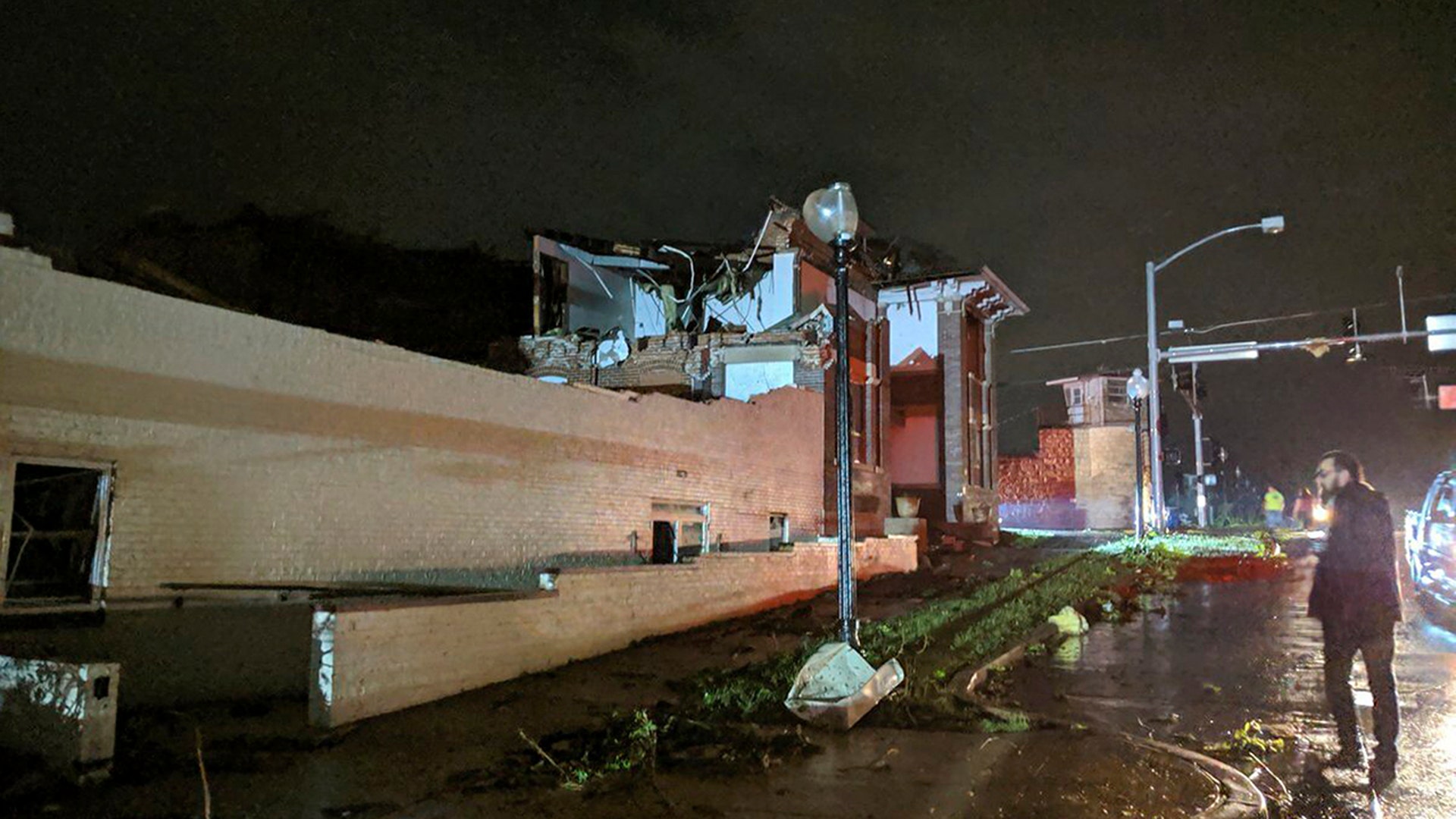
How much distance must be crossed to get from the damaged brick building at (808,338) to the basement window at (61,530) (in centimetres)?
1063

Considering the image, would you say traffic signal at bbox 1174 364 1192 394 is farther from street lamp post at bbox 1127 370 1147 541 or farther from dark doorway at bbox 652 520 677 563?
dark doorway at bbox 652 520 677 563

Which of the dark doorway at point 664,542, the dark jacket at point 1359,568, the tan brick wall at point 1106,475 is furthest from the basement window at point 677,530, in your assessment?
the tan brick wall at point 1106,475

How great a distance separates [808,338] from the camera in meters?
20.0

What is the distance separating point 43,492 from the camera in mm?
8195

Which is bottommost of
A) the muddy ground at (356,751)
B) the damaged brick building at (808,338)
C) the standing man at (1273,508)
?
the muddy ground at (356,751)

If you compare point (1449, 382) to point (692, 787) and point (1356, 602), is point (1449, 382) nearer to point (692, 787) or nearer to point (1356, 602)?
point (1356, 602)

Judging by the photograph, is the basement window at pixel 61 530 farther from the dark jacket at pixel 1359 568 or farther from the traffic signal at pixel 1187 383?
the traffic signal at pixel 1187 383

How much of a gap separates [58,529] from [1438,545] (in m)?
15.5

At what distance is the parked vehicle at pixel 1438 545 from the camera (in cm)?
1216

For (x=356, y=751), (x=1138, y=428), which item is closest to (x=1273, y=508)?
(x=1138, y=428)

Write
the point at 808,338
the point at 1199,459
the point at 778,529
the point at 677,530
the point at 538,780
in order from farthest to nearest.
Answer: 1. the point at 1199,459
2. the point at 808,338
3. the point at 778,529
4. the point at 677,530
5. the point at 538,780

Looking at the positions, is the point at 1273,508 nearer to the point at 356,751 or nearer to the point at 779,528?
the point at 779,528

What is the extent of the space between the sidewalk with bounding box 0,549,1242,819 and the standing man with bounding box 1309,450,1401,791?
1279 mm

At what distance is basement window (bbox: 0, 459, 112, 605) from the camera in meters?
8.04
